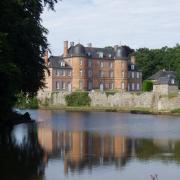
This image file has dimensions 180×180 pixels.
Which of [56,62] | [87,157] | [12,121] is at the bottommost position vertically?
[87,157]

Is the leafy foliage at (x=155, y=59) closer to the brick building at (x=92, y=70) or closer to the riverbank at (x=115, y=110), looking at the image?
the brick building at (x=92, y=70)

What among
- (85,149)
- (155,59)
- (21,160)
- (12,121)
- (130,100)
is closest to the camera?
(21,160)

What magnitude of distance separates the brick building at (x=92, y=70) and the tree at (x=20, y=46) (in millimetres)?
51687

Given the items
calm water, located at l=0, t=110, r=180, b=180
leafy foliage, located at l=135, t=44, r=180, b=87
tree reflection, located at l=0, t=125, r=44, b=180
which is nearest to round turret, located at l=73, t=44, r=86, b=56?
leafy foliage, located at l=135, t=44, r=180, b=87

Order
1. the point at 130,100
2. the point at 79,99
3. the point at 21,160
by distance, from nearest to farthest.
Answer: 1. the point at 21,160
2. the point at 130,100
3. the point at 79,99

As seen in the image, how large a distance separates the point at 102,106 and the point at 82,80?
49.5 feet

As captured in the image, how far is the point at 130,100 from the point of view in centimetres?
6419

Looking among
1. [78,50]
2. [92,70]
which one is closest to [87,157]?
[78,50]

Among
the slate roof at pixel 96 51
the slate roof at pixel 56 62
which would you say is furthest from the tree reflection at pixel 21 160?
the slate roof at pixel 96 51

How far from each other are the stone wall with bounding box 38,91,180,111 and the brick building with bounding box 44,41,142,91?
8194 millimetres

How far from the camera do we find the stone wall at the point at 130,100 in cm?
5812

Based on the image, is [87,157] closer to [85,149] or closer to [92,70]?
[85,149]

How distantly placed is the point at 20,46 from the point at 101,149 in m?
5.97

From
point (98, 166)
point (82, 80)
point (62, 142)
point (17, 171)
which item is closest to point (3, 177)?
point (17, 171)
